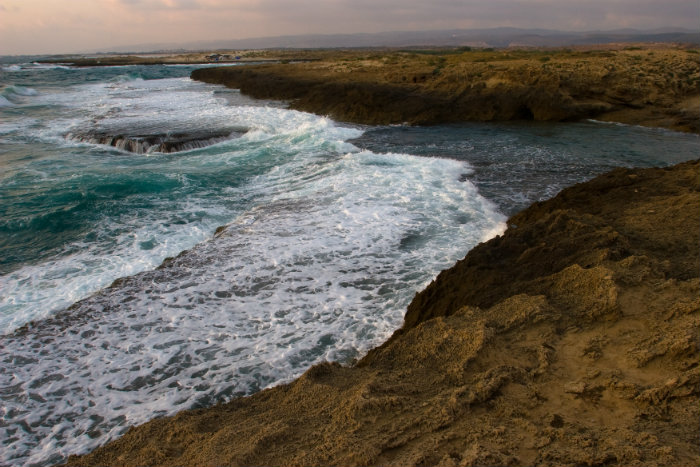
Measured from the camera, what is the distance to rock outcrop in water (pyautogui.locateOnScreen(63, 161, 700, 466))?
281cm

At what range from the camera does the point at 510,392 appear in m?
3.31

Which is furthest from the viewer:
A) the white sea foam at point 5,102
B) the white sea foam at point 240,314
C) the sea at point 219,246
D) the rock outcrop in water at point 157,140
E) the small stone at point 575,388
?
the white sea foam at point 5,102

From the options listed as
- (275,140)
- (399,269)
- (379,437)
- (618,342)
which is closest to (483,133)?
(275,140)

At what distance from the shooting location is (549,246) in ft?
18.6

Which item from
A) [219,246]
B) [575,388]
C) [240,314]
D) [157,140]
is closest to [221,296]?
[240,314]

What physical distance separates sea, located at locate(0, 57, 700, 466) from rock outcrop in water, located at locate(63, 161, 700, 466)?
1115mm

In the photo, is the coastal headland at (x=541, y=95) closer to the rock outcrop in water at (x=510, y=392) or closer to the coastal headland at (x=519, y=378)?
the coastal headland at (x=519, y=378)

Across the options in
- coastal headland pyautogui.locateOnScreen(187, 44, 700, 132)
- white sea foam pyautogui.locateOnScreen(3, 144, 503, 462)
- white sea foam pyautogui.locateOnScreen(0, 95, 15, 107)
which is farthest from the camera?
white sea foam pyautogui.locateOnScreen(0, 95, 15, 107)

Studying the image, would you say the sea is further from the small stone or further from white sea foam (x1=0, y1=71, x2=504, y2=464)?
the small stone

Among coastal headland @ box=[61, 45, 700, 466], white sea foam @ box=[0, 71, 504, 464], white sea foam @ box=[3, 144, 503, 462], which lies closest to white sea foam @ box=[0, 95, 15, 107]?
white sea foam @ box=[0, 71, 504, 464]

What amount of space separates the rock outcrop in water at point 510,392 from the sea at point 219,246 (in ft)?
3.66

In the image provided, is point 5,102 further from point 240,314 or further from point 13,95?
Result: point 240,314

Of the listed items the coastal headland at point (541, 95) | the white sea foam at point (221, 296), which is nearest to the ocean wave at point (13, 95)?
the coastal headland at point (541, 95)

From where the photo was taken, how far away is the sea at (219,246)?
188 inches
